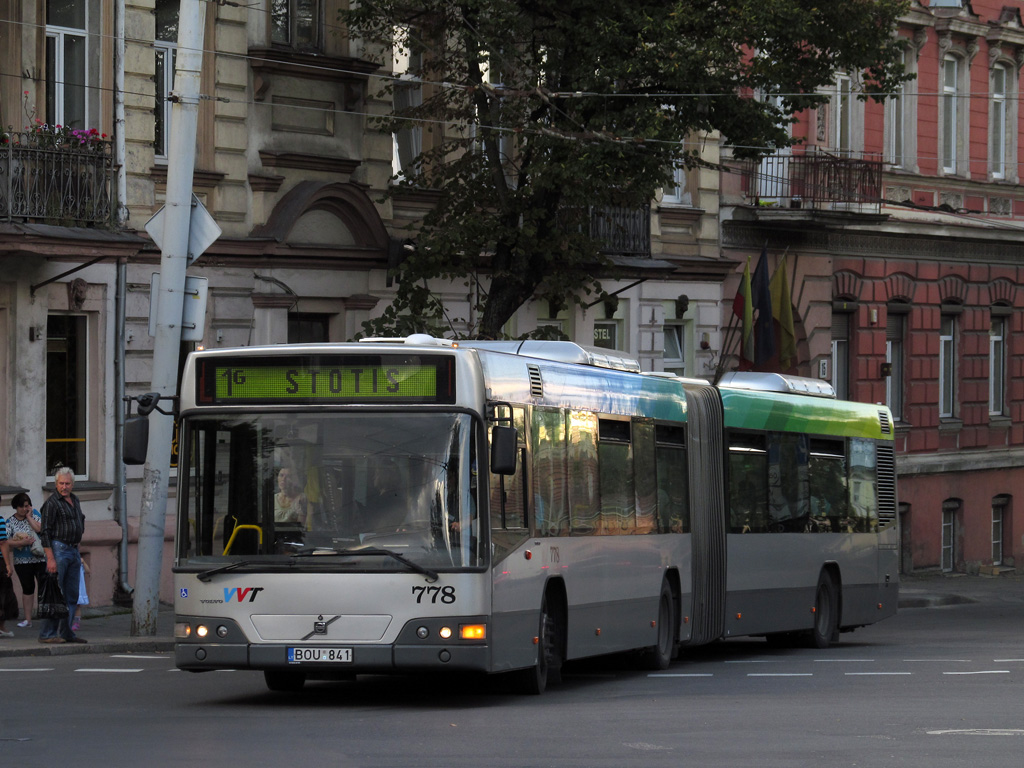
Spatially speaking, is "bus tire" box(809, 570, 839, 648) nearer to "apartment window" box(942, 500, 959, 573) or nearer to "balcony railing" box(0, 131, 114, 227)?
"balcony railing" box(0, 131, 114, 227)

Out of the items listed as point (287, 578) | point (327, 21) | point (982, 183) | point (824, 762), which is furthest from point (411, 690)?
point (982, 183)

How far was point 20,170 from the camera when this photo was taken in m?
20.9

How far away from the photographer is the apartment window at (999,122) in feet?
134

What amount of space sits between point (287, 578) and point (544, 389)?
273 centimetres

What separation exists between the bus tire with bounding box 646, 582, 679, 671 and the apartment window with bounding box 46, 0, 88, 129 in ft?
30.4

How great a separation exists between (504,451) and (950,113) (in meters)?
28.8

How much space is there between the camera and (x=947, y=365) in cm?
3981

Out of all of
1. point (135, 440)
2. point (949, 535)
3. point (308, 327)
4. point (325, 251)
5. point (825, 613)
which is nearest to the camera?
point (135, 440)

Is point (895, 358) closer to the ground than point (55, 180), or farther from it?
closer to the ground

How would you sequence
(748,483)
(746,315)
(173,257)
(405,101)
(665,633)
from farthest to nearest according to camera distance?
1. (746,315)
2. (405,101)
3. (748,483)
4. (173,257)
5. (665,633)

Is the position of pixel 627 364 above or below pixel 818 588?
above

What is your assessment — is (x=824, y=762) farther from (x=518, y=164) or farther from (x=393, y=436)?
(x=518, y=164)

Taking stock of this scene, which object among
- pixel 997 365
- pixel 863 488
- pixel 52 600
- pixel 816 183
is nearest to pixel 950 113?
pixel 997 365

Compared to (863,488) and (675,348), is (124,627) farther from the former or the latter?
(675,348)
